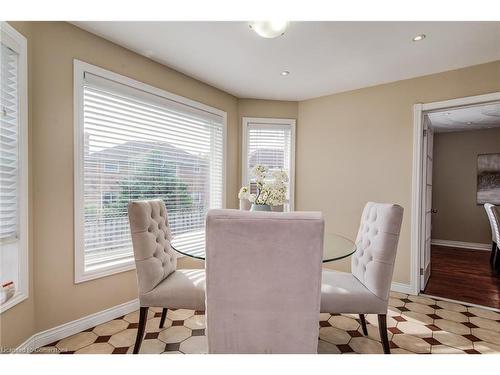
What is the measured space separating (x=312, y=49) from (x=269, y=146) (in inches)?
62.8

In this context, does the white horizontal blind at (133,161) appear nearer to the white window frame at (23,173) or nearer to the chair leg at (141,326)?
the white window frame at (23,173)

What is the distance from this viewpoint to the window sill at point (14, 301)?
161cm

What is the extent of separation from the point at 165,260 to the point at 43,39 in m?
1.85

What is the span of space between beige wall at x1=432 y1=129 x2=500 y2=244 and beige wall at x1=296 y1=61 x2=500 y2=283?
337 centimetres

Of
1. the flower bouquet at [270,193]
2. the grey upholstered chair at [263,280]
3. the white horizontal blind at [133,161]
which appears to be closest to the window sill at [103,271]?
the white horizontal blind at [133,161]

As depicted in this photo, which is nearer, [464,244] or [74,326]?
[74,326]

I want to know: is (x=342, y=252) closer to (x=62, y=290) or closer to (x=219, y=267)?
(x=219, y=267)

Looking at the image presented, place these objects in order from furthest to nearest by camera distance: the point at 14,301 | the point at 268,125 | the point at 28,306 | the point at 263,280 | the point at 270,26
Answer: the point at 268,125 → the point at 28,306 → the point at 14,301 → the point at 270,26 → the point at 263,280

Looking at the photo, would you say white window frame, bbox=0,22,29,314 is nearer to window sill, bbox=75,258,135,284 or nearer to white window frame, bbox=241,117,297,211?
window sill, bbox=75,258,135,284

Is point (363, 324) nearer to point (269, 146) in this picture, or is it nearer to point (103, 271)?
point (103, 271)

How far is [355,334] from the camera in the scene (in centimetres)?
216

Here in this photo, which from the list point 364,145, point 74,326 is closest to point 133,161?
point 74,326

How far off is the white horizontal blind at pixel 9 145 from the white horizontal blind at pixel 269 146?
253cm
